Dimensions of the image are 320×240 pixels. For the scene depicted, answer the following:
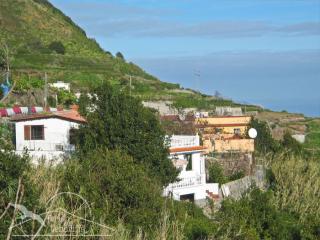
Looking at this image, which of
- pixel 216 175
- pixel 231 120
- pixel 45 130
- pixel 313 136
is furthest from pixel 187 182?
pixel 313 136

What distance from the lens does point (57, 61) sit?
2820 inches

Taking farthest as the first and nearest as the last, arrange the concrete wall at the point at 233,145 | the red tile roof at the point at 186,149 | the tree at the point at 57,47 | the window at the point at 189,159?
1. the tree at the point at 57,47
2. the concrete wall at the point at 233,145
3. the window at the point at 189,159
4. the red tile roof at the point at 186,149

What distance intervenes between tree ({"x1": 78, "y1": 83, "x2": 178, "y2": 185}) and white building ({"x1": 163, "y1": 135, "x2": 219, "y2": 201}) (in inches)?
139

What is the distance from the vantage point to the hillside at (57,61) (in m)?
61.9

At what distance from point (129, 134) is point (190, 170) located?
251 inches

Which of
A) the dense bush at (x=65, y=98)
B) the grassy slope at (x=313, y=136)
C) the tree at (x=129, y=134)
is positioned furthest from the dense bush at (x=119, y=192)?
the grassy slope at (x=313, y=136)

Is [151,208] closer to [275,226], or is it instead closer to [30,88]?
[275,226]

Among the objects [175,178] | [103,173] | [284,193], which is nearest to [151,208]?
[103,173]

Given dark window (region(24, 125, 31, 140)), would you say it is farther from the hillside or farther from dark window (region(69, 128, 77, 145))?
the hillside

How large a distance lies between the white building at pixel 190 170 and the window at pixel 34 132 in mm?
5414

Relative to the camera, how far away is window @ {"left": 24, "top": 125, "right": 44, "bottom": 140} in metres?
33.9

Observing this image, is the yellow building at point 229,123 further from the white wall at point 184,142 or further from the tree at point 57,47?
the tree at point 57,47

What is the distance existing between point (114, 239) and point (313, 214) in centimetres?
1212

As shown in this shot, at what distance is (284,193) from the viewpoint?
2772 centimetres
